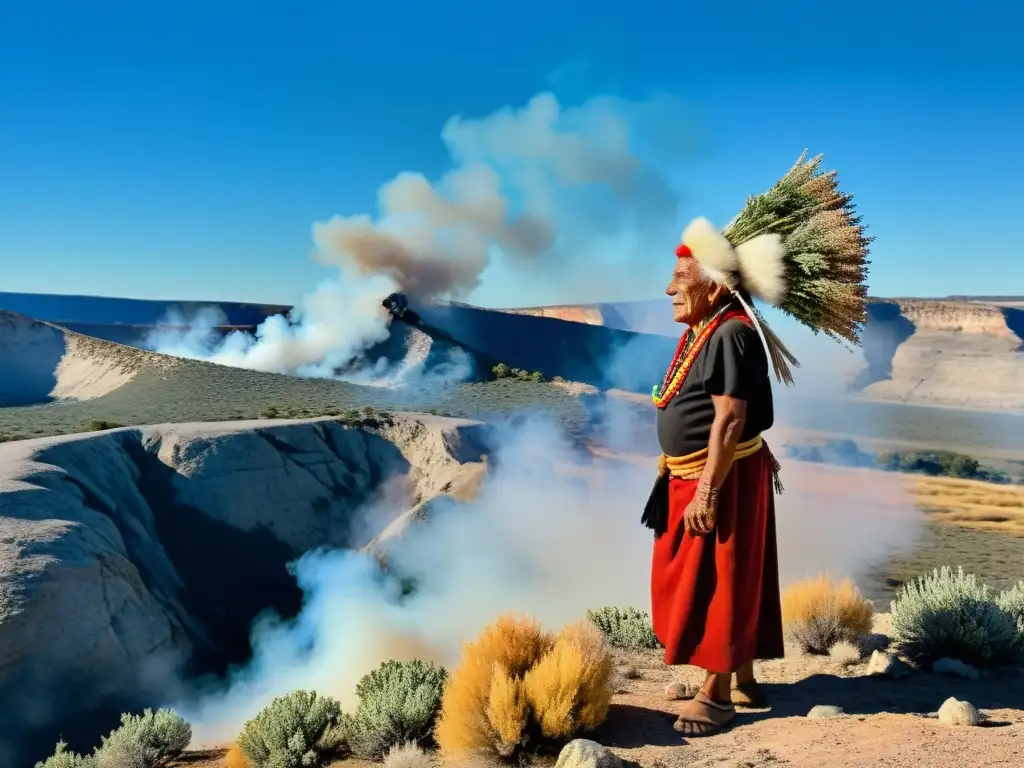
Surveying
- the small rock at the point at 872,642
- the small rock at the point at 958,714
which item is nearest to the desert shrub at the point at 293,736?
the small rock at the point at 958,714

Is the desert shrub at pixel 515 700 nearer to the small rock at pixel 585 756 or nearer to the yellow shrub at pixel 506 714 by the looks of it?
the yellow shrub at pixel 506 714

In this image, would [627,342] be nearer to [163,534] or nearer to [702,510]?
[163,534]

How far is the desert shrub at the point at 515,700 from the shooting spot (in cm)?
379

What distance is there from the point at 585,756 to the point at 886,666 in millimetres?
2788

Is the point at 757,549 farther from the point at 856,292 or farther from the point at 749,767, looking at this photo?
the point at 856,292

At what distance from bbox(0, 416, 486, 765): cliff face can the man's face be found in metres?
7.64

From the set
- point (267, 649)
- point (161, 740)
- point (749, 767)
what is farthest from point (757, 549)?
point (267, 649)

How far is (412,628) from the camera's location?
34.4 ft

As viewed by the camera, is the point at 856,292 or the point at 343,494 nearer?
the point at 856,292

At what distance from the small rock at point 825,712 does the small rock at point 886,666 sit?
1131mm

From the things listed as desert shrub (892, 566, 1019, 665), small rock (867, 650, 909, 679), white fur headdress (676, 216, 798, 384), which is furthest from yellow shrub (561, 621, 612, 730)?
desert shrub (892, 566, 1019, 665)

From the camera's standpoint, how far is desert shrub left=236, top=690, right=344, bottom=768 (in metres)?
4.25

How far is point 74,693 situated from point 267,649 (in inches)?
142

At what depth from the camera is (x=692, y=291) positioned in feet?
13.6
